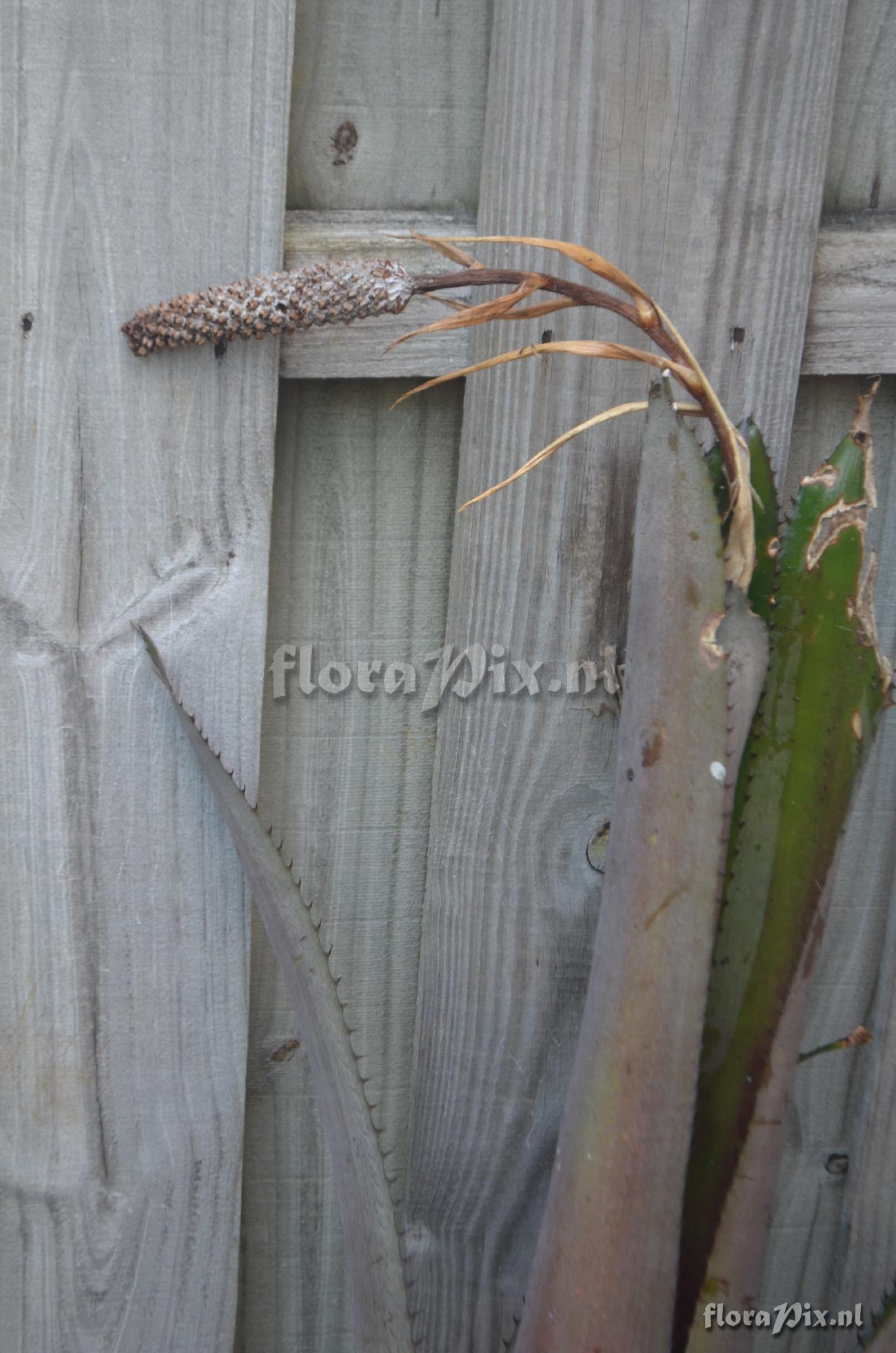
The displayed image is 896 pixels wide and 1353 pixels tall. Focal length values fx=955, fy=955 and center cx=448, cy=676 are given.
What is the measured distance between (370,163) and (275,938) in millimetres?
646

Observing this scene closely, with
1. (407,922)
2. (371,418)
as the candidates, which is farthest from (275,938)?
(371,418)

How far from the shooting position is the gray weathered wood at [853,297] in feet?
2.79

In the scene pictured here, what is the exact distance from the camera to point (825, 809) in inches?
25.8

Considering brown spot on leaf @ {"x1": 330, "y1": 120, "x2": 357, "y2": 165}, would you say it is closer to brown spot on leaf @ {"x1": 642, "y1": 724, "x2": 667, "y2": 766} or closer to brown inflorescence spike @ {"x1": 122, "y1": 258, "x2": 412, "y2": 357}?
brown inflorescence spike @ {"x1": 122, "y1": 258, "x2": 412, "y2": 357}

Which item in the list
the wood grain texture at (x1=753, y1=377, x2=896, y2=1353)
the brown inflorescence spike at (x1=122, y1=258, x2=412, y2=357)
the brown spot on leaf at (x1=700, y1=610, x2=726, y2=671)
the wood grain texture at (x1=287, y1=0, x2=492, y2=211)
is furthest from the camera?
the wood grain texture at (x1=753, y1=377, x2=896, y2=1353)

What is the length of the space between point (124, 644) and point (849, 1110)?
89cm

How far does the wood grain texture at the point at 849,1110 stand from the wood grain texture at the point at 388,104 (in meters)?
0.56

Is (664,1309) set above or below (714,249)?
below

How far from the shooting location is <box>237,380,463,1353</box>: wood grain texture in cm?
87

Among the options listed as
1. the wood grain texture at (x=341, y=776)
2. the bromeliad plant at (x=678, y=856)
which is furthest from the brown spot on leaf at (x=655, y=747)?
the wood grain texture at (x=341, y=776)

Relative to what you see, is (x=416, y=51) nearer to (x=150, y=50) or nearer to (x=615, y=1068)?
(x=150, y=50)

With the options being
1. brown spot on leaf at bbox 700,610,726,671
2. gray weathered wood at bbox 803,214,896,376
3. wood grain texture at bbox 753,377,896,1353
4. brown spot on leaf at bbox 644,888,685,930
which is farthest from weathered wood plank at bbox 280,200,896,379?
brown spot on leaf at bbox 644,888,685,930

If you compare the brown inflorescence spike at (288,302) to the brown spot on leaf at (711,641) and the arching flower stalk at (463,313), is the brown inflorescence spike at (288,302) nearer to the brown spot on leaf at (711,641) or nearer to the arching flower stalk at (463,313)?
the arching flower stalk at (463,313)

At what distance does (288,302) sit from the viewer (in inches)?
27.5
